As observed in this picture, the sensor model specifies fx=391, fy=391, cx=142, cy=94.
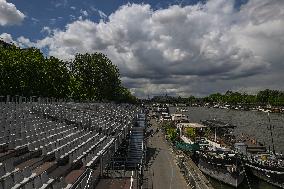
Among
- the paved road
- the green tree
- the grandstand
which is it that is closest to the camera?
the grandstand

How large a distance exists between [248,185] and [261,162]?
3655mm

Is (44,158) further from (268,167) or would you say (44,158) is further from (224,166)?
(268,167)

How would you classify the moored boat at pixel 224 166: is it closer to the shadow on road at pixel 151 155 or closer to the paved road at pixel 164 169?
the paved road at pixel 164 169

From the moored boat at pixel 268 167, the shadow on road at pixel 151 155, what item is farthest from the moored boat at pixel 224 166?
the shadow on road at pixel 151 155

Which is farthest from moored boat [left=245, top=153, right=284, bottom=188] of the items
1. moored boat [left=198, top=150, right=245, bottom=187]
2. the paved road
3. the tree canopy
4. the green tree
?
the green tree

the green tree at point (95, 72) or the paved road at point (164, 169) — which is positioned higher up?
the green tree at point (95, 72)

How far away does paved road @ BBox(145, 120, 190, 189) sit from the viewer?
33.4 metres

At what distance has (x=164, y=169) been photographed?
3978cm

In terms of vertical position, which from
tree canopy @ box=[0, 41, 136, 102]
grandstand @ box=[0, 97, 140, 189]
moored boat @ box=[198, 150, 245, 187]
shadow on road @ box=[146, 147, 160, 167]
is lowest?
moored boat @ box=[198, 150, 245, 187]

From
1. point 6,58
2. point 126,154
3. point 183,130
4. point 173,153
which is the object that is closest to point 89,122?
point 126,154

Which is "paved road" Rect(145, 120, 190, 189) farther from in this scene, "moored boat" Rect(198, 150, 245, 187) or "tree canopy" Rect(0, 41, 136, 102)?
"tree canopy" Rect(0, 41, 136, 102)

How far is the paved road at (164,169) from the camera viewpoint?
33.4m

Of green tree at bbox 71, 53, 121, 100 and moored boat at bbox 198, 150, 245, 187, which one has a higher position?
green tree at bbox 71, 53, 121, 100

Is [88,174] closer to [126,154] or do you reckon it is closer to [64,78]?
[126,154]
